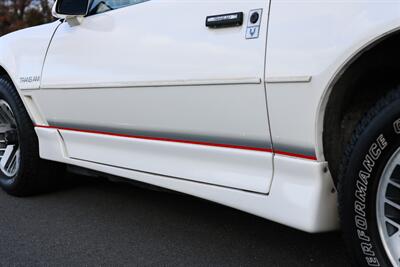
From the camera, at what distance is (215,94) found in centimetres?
230

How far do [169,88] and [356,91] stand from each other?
2.85 ft

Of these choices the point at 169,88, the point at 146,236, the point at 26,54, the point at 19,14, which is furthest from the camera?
the point at 19,14

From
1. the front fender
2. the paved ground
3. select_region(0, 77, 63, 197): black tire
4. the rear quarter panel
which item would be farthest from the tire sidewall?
the rear quarter panel

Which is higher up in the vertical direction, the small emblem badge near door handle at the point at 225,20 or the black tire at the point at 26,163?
the small emblem badge near door handle at the point at 225,20

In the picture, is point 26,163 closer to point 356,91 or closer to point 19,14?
point 356,91

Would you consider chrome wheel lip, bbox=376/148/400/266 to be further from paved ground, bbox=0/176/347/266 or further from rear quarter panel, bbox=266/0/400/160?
paved ground, bbox=0/176/347/266

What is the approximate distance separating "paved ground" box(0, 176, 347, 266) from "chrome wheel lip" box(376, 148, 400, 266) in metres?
0.73

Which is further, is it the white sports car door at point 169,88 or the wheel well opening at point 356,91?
the white sports car door at point 169,88

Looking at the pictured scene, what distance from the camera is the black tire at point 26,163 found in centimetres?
365

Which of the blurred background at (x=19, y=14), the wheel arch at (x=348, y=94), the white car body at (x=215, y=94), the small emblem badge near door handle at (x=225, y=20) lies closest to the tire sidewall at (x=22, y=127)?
the white car body at (x=215, y=94)

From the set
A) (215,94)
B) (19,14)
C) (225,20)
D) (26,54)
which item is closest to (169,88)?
(215,94)

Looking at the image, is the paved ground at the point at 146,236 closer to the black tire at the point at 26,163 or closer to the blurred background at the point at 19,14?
the black tire at the point at 26,163

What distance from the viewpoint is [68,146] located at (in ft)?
11.0

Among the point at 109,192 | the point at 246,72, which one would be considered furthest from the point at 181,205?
the point at 246,72
